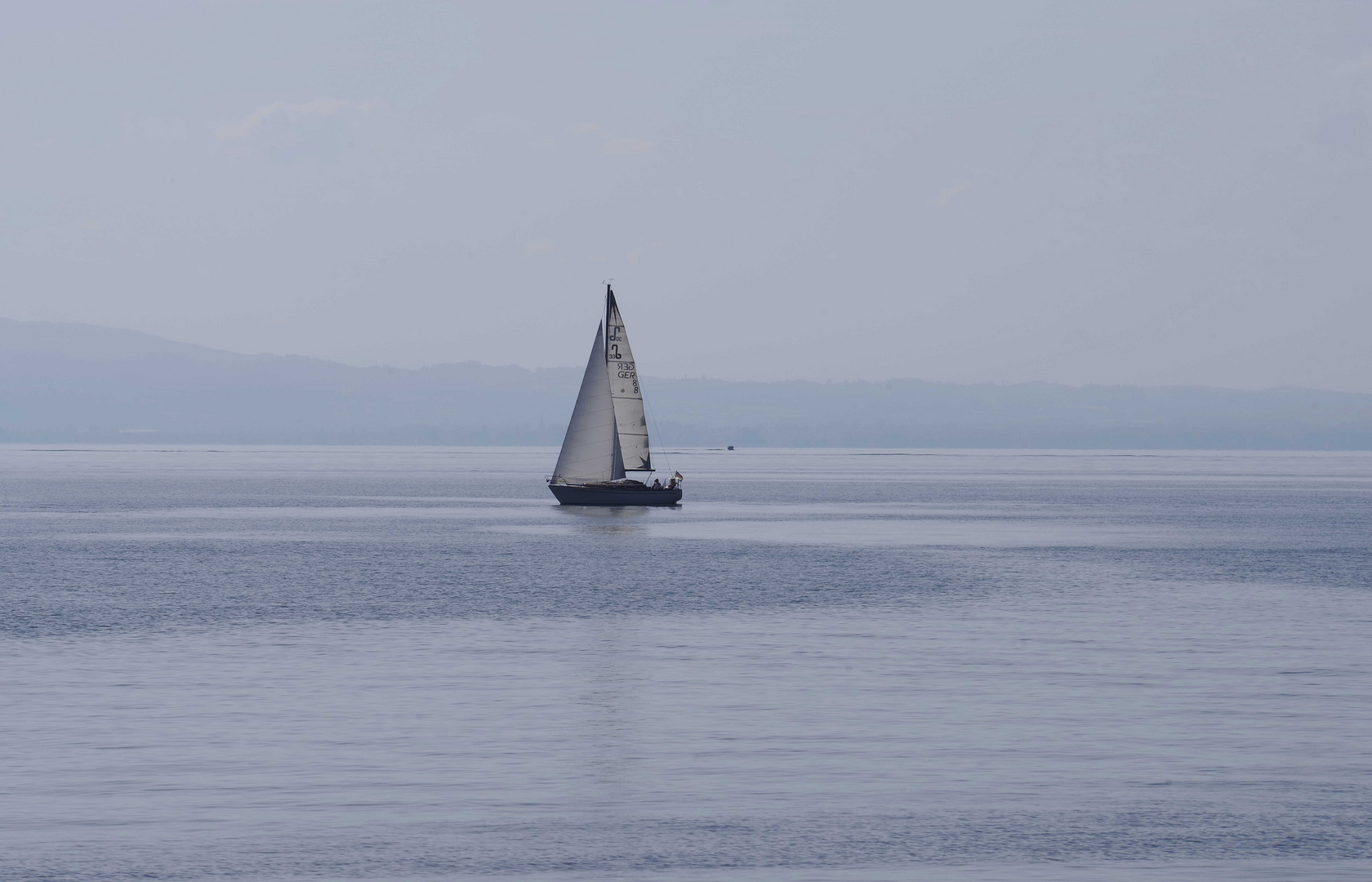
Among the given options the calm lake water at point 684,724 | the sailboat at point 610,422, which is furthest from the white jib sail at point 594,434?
the calm lake water at point 684,724

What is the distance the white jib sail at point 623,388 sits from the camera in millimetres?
111625

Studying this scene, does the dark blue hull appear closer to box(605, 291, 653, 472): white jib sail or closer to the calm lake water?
box(605, 291, 653, 472): white jib sail

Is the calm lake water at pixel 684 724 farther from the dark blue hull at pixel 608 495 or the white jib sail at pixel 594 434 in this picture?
the dark blue hull at pixel 608 495

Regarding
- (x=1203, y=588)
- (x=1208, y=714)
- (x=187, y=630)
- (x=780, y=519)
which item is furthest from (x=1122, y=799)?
(x=780, y=519)

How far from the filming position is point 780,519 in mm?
129000

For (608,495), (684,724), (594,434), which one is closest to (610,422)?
(594,434)

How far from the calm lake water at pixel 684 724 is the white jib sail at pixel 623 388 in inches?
1533

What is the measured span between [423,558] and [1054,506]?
9244 cm

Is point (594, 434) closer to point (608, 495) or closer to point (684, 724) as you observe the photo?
point (608, 495)

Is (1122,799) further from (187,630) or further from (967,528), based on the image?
(967,528)

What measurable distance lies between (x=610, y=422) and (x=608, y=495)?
6.34 metres

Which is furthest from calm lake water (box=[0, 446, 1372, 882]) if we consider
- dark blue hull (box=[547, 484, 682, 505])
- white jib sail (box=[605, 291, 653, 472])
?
dark blue hull (box=[547, 484, 682, 505])

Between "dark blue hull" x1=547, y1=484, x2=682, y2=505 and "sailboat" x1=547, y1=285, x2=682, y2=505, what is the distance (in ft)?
0.19

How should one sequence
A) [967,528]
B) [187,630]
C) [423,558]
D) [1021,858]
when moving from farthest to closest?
[967,528] → [423,558] → [187,630] → [1021,858]
